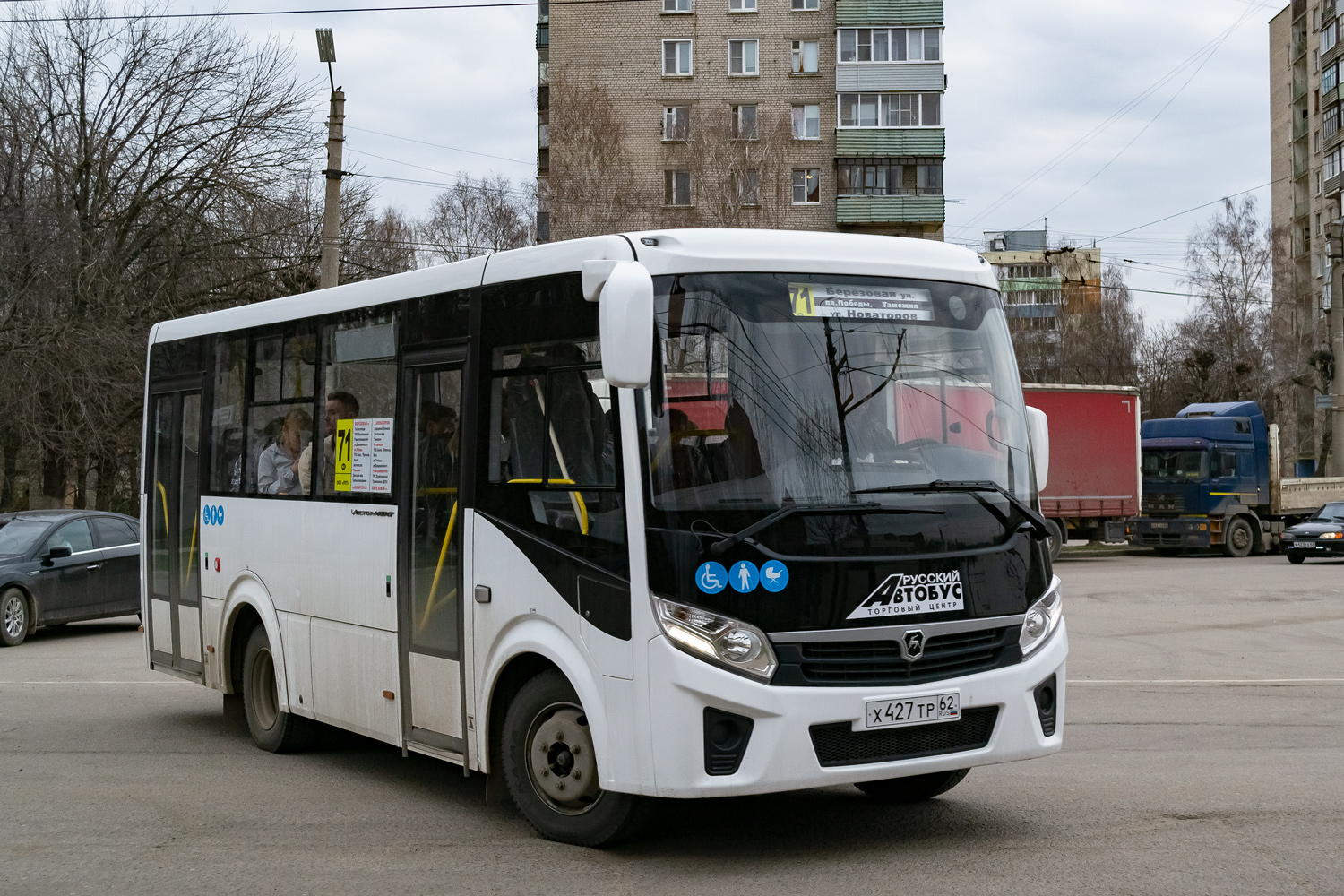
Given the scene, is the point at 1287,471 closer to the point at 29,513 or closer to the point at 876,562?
the point at 29,513

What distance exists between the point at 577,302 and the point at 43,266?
2471 centimetres

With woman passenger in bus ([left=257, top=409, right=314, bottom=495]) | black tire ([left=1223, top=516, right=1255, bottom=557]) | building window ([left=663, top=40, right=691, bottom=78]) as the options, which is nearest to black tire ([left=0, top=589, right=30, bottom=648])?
woman passenger in bus ([left=257, top=409, right=314, bottom=495])

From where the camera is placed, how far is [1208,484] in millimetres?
33594

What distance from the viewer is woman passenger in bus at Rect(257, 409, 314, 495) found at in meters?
8.58

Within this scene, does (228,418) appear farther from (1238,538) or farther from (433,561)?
(1238,538)

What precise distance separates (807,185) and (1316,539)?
30100 millimetres

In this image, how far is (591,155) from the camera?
46.8m

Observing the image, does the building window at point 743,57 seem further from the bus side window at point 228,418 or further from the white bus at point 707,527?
the white bus at point 707,527

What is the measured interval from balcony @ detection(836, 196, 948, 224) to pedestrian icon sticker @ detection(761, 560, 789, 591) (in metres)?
50.9

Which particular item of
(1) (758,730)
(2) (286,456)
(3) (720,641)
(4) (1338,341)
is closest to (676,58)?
(4) (1338,341)

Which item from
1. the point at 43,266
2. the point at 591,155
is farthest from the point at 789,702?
the point at 591,155

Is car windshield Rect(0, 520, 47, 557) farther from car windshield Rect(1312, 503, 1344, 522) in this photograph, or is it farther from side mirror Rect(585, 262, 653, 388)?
car windshield Rect(1312, 503, 1344, 522)

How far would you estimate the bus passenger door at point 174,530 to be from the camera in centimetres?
994

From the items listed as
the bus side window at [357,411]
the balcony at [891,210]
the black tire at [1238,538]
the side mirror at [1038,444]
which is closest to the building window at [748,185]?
the balcony at [891,210]
